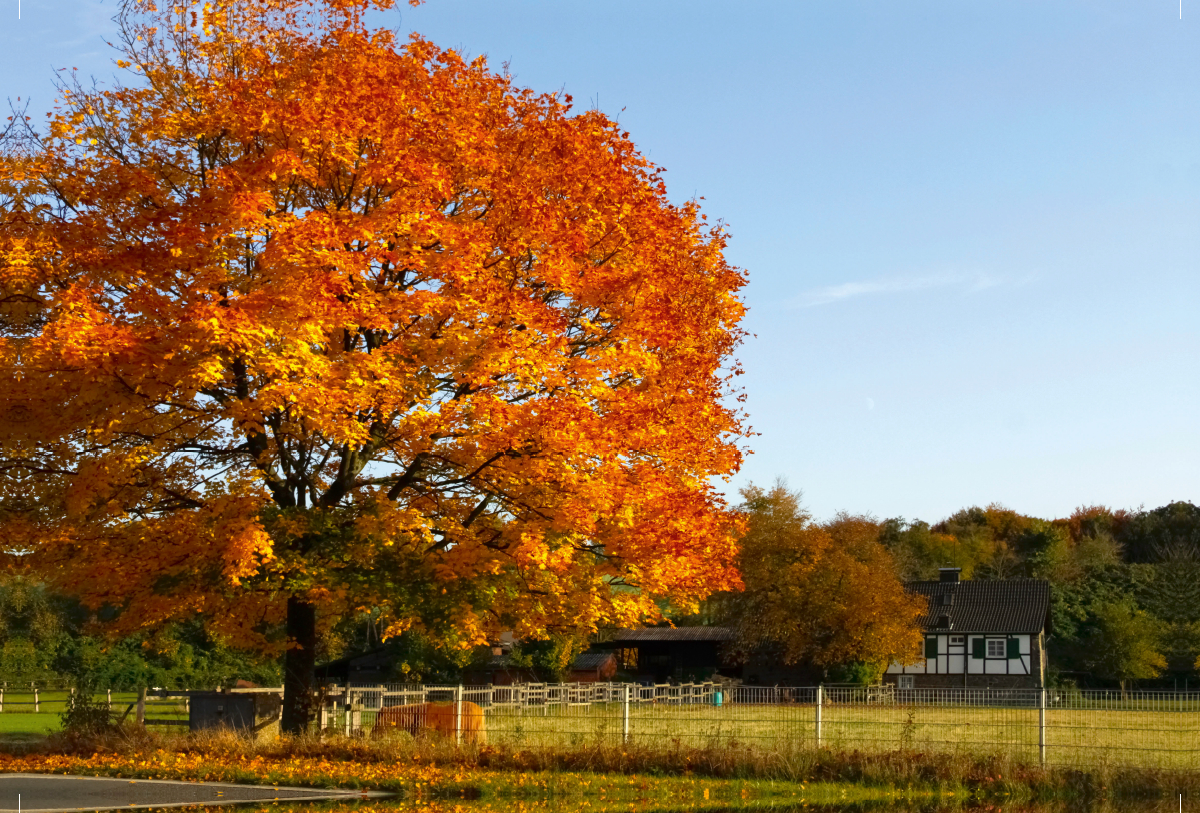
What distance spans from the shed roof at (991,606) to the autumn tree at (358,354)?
43.1 meters

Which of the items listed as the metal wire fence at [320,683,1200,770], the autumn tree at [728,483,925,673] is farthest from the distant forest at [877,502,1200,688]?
the metal wire fence at [320,683,1200,770]

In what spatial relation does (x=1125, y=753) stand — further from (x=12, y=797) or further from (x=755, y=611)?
(x=755, y=611)

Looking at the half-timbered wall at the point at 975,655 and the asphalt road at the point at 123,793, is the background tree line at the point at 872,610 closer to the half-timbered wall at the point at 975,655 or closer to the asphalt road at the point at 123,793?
the half-timbered wall at the point at 975,655

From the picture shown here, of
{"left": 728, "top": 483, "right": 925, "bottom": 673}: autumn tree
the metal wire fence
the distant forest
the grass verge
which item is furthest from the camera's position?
the distant forest

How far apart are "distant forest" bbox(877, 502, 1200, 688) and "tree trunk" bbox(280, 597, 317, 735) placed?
1768 inches

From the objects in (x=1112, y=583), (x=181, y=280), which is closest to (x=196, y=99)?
(x=181, y=280)

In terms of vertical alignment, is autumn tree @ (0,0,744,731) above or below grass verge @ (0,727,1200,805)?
above

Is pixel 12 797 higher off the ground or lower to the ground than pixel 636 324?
lower

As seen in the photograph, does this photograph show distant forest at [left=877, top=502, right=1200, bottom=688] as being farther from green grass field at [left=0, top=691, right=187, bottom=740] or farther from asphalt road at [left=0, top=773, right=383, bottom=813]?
asphalt road at [left=0, top=773, right=383, bottom=813]

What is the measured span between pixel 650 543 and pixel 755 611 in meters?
37.7

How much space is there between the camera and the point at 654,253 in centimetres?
1978

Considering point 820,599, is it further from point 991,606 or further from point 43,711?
point 43,711

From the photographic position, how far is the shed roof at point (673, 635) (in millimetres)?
63844

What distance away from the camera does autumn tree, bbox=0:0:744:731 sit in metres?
16.8
